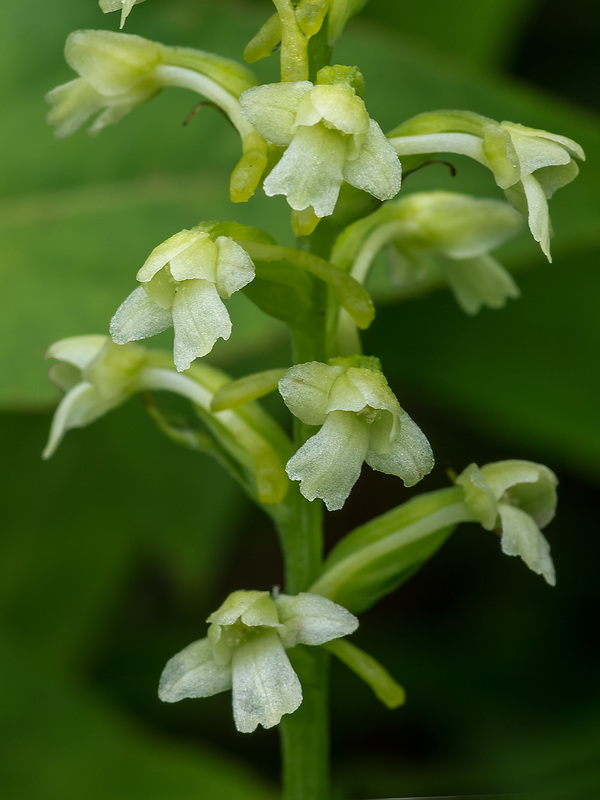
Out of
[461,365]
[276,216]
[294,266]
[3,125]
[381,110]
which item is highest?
[294,266]

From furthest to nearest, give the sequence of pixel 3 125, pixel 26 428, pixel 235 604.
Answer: pixel 26 428 < pixel 3 125 < pixel 235 604

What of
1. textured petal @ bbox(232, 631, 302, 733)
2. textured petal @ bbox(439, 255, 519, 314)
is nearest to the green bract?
textured petal @ bbox(439, 255, 519, 314)

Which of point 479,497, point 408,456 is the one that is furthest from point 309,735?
point 408,456

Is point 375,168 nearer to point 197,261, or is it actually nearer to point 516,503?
point 197,261

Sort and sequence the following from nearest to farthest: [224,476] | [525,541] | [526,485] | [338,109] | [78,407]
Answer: [338,109] < [525,541] < [526,485] < [78,407] < [224,476]

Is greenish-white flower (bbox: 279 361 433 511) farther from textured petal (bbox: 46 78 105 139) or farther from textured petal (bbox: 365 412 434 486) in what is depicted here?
textured petal (bbox: 46 78 105 139)

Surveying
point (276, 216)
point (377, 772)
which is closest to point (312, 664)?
point (276, 216)

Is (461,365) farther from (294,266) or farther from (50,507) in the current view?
(294,266)
